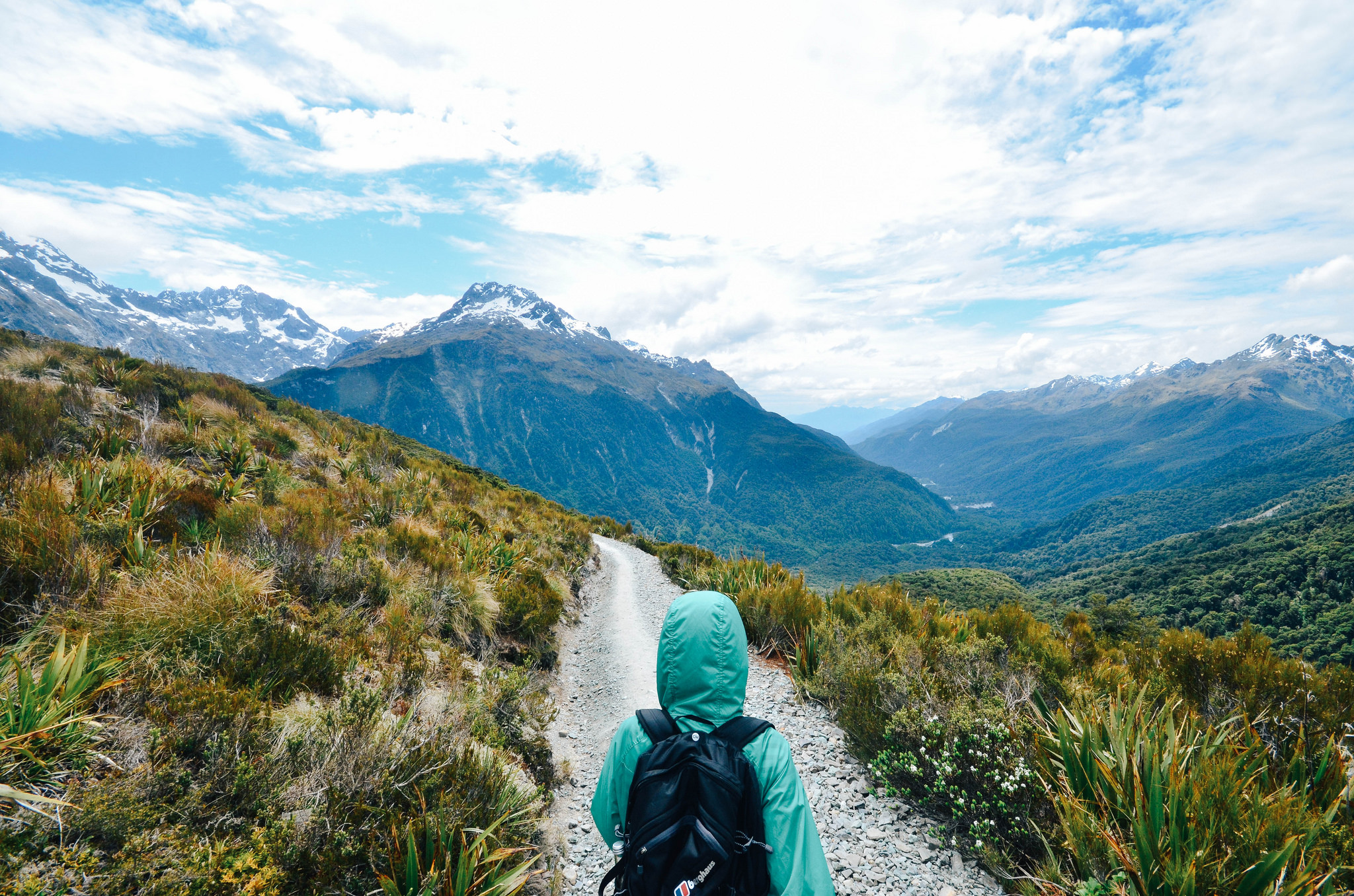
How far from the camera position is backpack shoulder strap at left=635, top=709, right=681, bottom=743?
2248mm

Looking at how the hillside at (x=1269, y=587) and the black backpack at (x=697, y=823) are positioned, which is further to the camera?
the hillside at (x=1269, y=587)

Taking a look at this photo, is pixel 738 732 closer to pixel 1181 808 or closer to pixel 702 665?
pixel 702 665

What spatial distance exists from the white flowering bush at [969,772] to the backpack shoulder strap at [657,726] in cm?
304

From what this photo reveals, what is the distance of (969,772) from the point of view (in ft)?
13.5

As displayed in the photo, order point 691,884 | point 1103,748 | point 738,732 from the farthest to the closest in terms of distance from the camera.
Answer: point 1103,748 < point 738,732 < point 691,884

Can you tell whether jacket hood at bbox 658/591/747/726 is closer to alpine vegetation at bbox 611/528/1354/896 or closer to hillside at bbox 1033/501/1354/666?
alpine vegetation at bbox 611/528/1354/896

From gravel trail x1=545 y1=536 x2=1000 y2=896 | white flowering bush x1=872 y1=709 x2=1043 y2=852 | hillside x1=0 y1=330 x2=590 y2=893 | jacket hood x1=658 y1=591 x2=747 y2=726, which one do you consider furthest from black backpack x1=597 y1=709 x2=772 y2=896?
white flowering bush x1=872 y1=709 x2=1043 y2=852

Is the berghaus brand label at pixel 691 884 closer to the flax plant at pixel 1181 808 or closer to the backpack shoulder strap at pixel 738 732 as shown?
the backpack shoulder strap at pixel 738 732

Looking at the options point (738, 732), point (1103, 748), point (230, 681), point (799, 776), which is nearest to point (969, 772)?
point (1103, 748)

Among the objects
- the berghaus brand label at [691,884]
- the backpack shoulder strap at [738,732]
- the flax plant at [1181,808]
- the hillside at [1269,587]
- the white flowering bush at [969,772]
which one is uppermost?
the backpack shoulder strap at [738,732]

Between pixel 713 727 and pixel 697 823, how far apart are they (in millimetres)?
383

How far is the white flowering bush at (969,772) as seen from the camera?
376 centimetres

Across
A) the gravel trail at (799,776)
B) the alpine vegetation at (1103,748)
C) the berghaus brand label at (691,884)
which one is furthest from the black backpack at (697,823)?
the gravel trail at (799,776)

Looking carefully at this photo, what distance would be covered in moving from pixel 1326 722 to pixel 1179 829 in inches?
124
